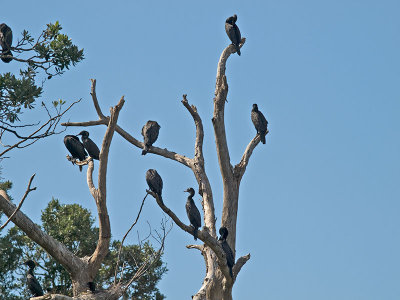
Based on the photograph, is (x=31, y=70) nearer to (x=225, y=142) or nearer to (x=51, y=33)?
(x=51, y=33)

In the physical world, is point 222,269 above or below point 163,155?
below

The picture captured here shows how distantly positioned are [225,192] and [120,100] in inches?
184

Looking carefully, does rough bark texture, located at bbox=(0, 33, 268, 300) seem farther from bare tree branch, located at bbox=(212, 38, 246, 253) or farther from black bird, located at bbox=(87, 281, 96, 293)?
black bird, located at bbox=(87, 281, 96, 293)

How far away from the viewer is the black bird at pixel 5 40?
13.9 m

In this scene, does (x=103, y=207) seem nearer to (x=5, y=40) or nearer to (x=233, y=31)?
(x=5, y=40)

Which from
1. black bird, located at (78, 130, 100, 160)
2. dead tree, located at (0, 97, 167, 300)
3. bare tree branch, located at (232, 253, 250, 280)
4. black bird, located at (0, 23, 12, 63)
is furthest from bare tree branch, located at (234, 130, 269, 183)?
black bird, located at (0, 23, 12, 63)

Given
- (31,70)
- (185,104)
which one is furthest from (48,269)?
(31,70)

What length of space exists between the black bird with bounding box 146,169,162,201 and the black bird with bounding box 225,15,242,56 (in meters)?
4.75

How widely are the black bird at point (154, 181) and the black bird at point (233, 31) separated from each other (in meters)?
4.75

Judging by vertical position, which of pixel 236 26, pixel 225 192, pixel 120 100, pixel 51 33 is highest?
pixel 236 26

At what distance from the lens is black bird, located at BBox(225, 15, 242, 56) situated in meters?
17.9

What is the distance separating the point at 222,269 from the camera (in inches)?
559

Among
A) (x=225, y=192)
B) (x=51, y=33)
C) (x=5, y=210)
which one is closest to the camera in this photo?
(x=5, y=210)

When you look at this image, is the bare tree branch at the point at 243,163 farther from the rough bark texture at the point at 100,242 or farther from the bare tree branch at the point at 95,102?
the rough bark texture at the point at 100,242
